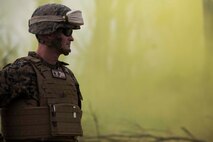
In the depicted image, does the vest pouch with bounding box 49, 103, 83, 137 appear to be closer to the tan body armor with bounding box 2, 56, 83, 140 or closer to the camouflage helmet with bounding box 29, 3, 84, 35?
the tan body armor with bounding box 2, 56, 83, 140

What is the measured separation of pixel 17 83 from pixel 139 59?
4.24 ft

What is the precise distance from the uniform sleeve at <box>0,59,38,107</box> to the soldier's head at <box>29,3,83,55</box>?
13cm

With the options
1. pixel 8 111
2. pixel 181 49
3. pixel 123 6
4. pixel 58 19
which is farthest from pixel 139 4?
pixel 8 111

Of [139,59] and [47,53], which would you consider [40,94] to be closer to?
[47,53]

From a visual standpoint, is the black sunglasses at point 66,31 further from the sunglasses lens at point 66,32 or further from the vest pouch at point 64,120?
the vest pouch at point 64,120

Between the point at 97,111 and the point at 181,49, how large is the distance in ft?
1.94

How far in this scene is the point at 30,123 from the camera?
1880 millimetres

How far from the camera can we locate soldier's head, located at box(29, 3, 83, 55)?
77.0 inches

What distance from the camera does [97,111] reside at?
3043 mm

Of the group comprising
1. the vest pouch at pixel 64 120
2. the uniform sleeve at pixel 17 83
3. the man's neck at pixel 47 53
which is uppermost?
the man's neck at pixel 47 53

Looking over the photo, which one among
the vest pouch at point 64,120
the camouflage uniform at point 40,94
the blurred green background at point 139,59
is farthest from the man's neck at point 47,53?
the blurred green background at point 139,59

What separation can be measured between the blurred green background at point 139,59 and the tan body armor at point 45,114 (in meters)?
1.08

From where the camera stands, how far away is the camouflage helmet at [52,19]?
6.41 feet

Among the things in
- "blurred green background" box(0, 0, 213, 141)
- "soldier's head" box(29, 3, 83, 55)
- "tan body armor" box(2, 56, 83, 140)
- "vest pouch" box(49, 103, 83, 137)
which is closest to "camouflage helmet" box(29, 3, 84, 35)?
"soldier's head" box(29, 3, 83, 55)
